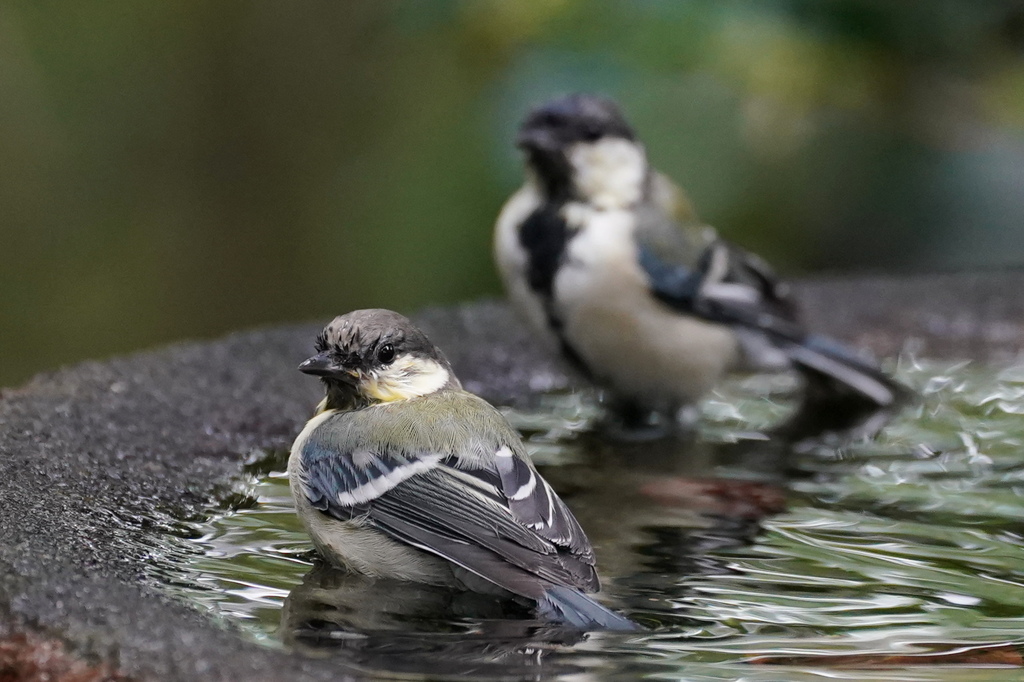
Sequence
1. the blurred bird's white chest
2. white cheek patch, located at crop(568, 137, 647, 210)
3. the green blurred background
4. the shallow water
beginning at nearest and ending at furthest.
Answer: the shallow water < the blurred bird's white chest < white cheek patch, located at crop(568, 137, 647, 210) < the green blurred background

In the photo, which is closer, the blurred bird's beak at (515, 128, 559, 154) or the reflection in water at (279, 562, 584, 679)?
the reflection in water at (279, 562, 584, 679)

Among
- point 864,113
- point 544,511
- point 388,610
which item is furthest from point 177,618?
point 864,113

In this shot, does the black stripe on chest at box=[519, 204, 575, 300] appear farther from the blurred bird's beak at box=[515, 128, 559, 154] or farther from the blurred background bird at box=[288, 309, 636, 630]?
the blurred background bird at box=[288, 309, 636, 630]

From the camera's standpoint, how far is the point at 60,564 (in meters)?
1.71

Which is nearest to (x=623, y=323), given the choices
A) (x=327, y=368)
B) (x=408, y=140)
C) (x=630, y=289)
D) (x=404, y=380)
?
(x=630, y=289)

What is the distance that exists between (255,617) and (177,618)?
0.47 feet

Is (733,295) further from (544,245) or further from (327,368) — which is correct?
(327,368)

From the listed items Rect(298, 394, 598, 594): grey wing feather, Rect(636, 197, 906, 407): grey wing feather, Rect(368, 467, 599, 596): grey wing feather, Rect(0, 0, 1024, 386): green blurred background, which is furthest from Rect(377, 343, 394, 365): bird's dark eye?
Rect(0, 0, 1024, 386): green blurred background

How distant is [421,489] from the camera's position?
6.56ft

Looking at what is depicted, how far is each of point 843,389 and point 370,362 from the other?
1.65m

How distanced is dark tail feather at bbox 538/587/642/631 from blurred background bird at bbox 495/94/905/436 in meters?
1.43

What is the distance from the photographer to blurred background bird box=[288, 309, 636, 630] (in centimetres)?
185

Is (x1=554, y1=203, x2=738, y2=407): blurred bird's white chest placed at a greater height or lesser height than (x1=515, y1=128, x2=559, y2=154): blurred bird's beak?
Result: lesser

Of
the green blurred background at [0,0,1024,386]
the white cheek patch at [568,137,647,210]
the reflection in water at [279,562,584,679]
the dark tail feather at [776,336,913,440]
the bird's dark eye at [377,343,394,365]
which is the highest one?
the green blurred background at [0,0,1024,386]
